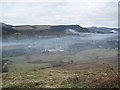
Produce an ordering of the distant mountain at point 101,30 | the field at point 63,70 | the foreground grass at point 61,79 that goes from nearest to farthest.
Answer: the foreground grass at point 61,79 < the field at point 63,70 < the distant mountain at point 101,30

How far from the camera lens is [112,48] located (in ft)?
41.7

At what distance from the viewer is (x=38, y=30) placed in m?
13.9

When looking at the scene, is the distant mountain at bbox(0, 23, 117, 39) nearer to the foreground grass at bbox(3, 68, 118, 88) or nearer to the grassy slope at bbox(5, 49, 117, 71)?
the grassy slope at bbox(5, 49, 117, 71)

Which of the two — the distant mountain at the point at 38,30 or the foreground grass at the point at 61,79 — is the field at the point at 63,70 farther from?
the distant mountain at the point at 38,30

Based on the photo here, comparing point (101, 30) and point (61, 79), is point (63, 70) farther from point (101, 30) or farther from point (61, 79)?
point (101, 30)

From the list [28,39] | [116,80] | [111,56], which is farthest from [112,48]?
[28,39]

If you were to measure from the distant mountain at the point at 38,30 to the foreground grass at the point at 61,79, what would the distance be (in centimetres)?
221

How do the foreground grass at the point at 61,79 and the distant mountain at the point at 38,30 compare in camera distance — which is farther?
the distant mountain at the point at 38,30

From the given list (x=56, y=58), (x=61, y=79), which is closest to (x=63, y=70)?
(x=56, y=58)

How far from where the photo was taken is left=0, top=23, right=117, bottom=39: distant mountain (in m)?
13.4

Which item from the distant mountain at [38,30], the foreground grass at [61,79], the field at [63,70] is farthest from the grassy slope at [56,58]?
the distant mountain at [38,30]

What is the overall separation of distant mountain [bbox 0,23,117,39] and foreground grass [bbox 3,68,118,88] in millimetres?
2205

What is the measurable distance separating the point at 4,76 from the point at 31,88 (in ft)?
7.09

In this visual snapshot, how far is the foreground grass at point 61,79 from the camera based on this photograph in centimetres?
1072
